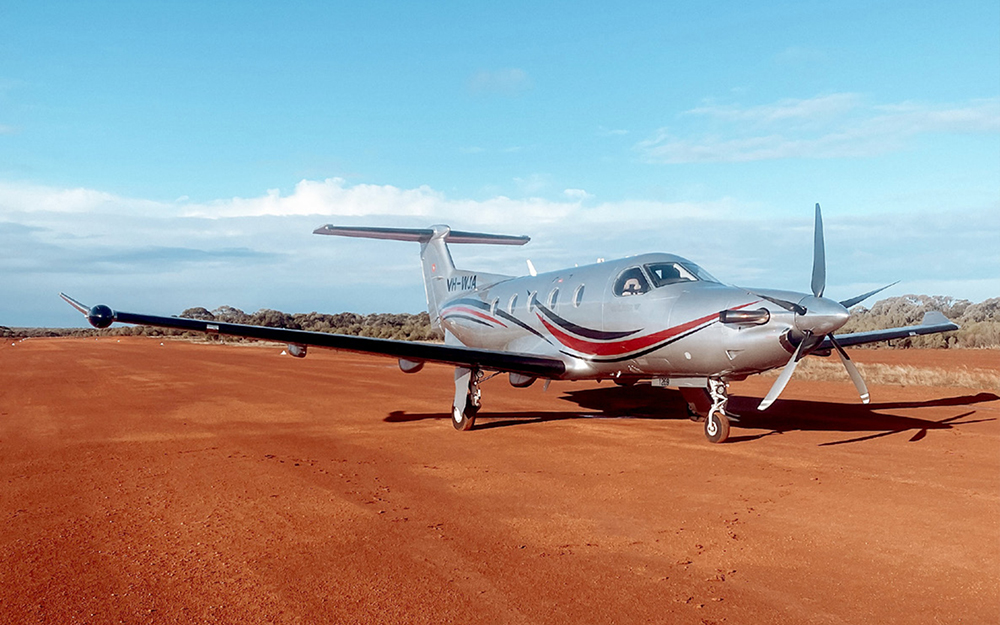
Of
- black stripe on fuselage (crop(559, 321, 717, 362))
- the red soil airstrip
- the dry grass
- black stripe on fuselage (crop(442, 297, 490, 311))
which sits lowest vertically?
the red soil airstrip

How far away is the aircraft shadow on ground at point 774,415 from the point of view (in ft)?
41.2

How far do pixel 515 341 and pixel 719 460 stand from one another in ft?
21.0

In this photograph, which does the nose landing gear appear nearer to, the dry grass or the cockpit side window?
the cockpit side window

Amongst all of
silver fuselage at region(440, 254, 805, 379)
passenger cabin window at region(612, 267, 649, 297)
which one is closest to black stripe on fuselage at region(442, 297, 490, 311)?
silver fuselage at region(440, 254, 805, 379)

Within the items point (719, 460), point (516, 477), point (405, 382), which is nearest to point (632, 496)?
point (516, 477)

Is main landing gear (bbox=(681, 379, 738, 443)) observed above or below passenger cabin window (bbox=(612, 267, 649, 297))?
below

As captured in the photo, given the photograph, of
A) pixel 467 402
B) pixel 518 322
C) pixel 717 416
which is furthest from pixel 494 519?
pixel 518 322

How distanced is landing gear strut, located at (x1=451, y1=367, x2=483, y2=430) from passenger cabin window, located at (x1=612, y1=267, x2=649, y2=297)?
332 cm

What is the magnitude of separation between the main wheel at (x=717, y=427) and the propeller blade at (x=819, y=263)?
2569mm

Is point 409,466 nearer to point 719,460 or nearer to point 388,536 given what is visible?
point 388,536

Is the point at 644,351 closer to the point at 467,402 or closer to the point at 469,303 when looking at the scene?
the point at 467,402

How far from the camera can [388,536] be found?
19.7ft

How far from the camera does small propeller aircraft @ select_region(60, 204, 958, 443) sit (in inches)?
380

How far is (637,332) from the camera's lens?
37.8ft
